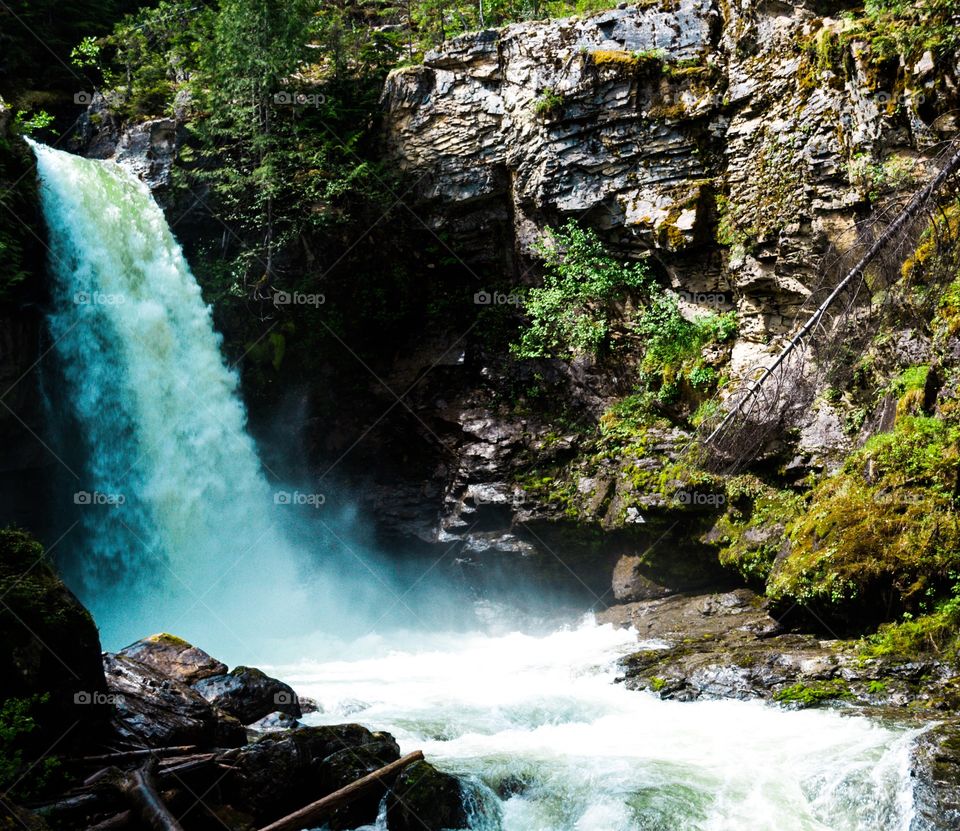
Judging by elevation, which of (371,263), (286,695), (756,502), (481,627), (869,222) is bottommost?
(481,627)

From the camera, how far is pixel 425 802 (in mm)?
6402

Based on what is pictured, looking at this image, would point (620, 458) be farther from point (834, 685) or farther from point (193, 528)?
point (193, 528)

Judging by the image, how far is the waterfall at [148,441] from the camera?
14.8m

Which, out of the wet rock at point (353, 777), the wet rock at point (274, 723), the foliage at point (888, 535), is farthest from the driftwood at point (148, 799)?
the foliage at point (888, 535)

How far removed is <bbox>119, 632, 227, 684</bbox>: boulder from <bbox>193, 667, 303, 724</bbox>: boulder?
21 centimetres

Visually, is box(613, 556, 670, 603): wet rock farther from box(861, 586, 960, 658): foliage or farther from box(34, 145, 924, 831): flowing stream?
box(861, 586, 960, 658): foliage

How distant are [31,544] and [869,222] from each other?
985 centimetres

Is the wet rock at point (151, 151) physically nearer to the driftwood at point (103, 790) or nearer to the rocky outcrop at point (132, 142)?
the rocky outcrop at point (132, 142)

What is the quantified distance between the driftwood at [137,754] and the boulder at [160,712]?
286 mm

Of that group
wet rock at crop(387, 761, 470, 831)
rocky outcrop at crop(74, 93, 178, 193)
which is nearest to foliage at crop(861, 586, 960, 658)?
wet rock at crop(387, 761, 470, 831)

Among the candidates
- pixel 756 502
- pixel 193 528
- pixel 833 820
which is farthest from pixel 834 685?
pixel 193 528

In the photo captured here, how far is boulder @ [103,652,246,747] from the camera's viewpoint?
287 inches

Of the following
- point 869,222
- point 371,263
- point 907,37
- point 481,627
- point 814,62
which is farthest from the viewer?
point 371,263

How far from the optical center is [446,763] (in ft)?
24.3
